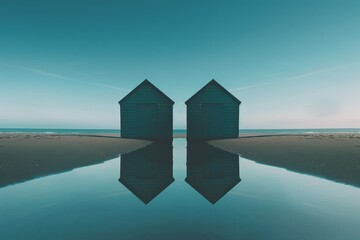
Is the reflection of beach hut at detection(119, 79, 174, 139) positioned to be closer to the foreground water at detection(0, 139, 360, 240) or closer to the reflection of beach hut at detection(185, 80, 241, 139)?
the reflection of beach hut at detection(185, 80, 241, 139)

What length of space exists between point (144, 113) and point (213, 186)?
963 inches

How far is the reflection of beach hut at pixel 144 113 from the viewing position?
29.4m

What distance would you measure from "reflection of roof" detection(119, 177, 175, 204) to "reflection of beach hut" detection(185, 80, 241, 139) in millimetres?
22951

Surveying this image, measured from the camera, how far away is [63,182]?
21.0ft

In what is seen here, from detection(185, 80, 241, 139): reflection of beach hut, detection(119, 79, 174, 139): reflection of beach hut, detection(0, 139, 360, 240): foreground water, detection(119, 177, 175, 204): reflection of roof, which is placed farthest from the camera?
detection(185, 80, 241, 139): reflection of beach hut

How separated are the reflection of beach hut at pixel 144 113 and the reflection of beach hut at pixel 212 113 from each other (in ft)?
12.4

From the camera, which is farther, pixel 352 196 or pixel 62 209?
pixel 352 196

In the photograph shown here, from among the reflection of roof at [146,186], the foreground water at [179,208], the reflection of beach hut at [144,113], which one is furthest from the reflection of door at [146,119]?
the reflection of roof at [146,186]

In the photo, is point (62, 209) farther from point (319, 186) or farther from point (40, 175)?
point (319, 186)

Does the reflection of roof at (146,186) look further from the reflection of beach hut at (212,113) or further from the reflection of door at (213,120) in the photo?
the reflection of door at (213,120)

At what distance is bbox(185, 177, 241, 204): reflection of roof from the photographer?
204 inches

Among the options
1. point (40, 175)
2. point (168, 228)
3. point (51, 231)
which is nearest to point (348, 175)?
point (168, 228)

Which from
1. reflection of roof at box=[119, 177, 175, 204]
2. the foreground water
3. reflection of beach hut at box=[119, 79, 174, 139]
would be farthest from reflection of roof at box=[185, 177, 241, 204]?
reflection of beach hut at box=[119, 79, 174, 139]

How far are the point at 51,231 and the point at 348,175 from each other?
935 centimetres
